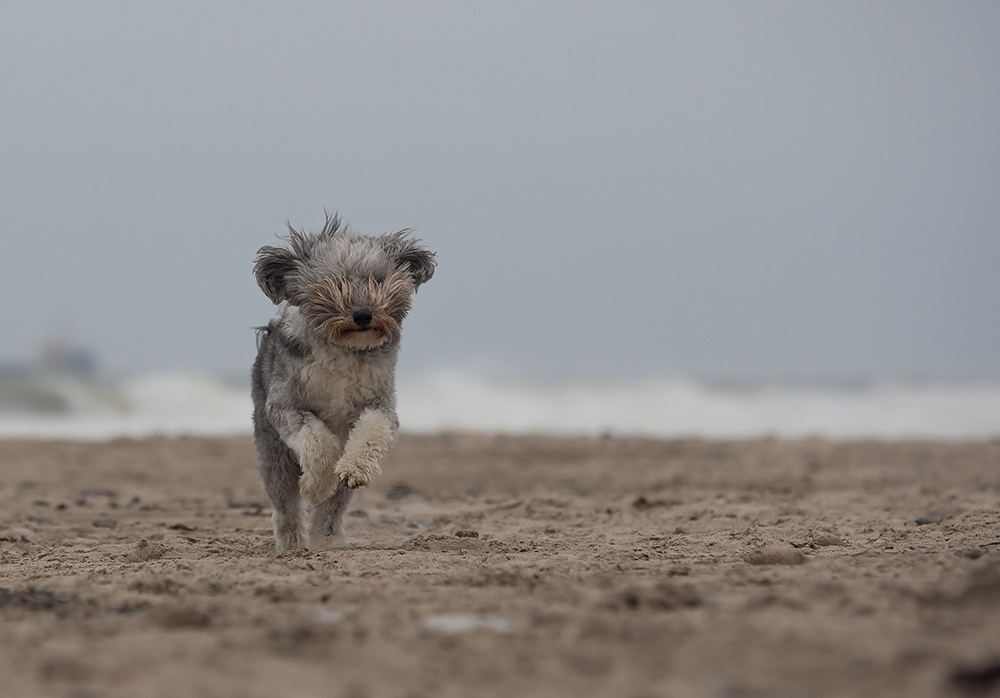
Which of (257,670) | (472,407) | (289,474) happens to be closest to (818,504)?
(289,474)

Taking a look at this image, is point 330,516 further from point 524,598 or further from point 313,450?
point 524,598

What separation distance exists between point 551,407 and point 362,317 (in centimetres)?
2212

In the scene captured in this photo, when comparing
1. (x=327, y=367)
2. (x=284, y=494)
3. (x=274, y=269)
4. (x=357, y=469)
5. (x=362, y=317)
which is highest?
(x=274, y=269)

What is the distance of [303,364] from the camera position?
21.9ft

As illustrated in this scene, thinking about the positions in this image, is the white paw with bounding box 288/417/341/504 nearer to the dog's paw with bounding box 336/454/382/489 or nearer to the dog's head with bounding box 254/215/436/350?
the dog's paw with bounding box 336/454/382/489

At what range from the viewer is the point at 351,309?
21.2ft

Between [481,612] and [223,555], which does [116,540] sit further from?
[481,612]

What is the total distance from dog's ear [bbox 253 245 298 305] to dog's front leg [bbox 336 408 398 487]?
108 centimetres

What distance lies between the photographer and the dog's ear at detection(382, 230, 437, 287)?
7.20 meters

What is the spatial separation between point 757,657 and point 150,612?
230 cm

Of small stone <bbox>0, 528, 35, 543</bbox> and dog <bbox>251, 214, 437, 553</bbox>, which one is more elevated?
dog <bbox>251, 214, 437, 553</bbox>

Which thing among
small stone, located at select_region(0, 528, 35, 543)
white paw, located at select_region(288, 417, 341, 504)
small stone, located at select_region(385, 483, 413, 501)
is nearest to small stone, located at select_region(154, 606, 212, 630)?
white paw, located at select_region(288, 417, 341, 504)

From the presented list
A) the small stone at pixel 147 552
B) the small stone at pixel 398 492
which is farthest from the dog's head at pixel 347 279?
the small stone at pixel 398 492

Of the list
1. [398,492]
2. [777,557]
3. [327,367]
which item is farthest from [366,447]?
[398,492]
